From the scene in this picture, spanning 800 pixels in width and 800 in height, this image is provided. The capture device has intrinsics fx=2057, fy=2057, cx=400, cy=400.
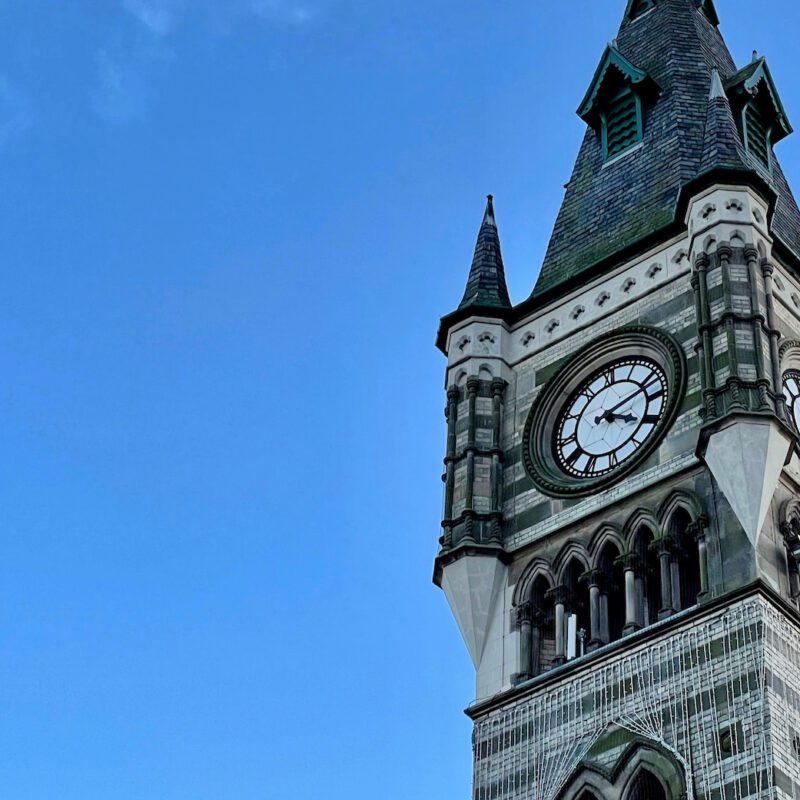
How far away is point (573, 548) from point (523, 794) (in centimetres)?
522

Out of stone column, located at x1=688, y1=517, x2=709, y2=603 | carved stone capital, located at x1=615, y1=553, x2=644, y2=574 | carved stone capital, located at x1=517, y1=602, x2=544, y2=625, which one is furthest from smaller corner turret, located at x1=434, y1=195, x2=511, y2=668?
stone column, located at x1=688, y1=517, x2=709, y2=603

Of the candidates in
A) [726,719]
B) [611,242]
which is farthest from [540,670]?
[611,242]

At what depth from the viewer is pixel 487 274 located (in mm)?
46250

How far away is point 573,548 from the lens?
1529 inches

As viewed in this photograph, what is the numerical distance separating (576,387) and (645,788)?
34.2 ft

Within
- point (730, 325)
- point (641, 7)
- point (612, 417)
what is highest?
point (641, 7)

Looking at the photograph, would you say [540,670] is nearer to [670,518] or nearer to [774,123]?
[670,518]

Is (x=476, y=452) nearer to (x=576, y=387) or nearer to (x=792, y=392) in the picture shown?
(x=576, y=387)

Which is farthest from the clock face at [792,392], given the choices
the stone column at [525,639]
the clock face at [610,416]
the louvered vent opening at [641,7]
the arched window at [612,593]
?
the louvered vent opening at [641,7]

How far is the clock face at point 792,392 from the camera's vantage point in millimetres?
40375

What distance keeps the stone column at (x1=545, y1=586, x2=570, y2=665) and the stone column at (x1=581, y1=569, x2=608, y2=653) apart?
1.65ft

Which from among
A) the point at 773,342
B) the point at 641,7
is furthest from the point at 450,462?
the point at 641,7

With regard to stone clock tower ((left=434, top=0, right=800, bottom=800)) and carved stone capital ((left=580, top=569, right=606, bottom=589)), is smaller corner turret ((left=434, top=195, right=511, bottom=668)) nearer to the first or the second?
stone clock tower ((left=434, top=0, right=800, bottom=800))

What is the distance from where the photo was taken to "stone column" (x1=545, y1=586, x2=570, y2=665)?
37.8m
